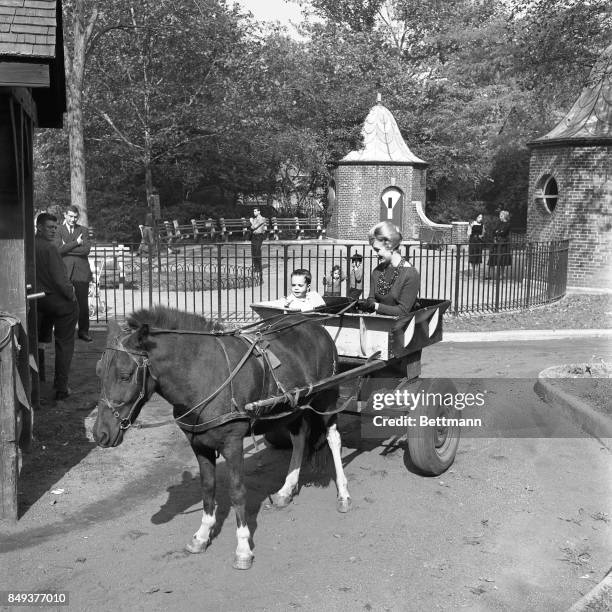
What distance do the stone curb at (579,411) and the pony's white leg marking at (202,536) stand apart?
14.4 ft

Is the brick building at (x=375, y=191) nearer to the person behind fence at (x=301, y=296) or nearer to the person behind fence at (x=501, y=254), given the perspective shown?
the person behind fence at (x=501, y=254)

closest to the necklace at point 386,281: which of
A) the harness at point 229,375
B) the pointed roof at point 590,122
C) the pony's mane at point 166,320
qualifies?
the harness at point 229,375

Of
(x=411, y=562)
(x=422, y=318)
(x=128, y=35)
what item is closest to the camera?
(x=411, y=562)

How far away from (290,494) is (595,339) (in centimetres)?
974

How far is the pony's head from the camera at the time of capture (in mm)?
4496

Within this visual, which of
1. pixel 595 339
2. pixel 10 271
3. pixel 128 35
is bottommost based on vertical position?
pixel 595 339

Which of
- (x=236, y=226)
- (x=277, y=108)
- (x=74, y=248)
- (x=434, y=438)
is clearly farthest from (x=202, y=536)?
(x=236, y=226)

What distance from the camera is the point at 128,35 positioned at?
3225cm

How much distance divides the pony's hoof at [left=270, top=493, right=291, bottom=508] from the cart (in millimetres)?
841

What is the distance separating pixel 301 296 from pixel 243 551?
107 inches

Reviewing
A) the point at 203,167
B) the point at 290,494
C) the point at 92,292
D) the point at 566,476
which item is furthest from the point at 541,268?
the point at 203,167

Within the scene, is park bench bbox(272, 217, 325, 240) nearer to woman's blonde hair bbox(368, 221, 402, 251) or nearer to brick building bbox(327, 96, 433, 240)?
brick building bbox(327, 96, 433, 240)

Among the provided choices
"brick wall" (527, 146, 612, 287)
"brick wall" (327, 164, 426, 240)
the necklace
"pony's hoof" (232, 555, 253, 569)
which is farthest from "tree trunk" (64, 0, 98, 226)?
"pony's hoof" (232, 555, 253, 569)

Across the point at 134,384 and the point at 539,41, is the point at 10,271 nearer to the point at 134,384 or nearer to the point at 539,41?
the point at 134,384
